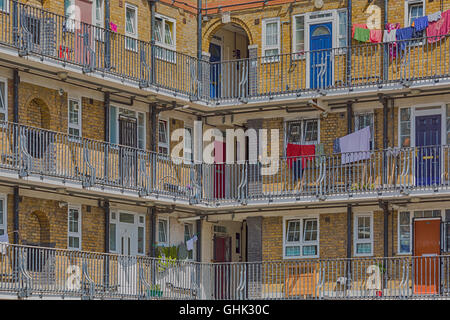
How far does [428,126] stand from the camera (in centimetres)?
3825

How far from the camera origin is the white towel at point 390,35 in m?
38.5

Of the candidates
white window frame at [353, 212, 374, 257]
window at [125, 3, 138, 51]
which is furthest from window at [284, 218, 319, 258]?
window at [125, 3, 138, 51]

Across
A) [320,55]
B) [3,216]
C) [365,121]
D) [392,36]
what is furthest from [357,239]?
[3,216]

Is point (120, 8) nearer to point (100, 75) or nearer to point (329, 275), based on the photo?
point (100, 75)

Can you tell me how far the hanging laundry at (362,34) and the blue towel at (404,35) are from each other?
106cm

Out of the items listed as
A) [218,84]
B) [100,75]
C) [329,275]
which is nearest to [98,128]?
[100,75]

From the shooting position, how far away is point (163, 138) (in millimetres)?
40562

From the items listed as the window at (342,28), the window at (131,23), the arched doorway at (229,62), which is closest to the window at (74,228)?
the window at (131,23)

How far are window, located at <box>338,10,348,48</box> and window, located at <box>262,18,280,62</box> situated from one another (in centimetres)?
217

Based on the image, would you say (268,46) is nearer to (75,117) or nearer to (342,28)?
(342,28)

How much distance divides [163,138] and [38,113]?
5598mm

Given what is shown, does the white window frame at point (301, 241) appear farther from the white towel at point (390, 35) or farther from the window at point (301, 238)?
the white towel at point (390, 35)

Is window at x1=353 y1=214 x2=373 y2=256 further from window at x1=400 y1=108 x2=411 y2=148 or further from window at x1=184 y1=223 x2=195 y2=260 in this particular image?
window at x1=184 y1=223 x2=195 y2=260

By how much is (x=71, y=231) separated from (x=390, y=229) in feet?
31.0
